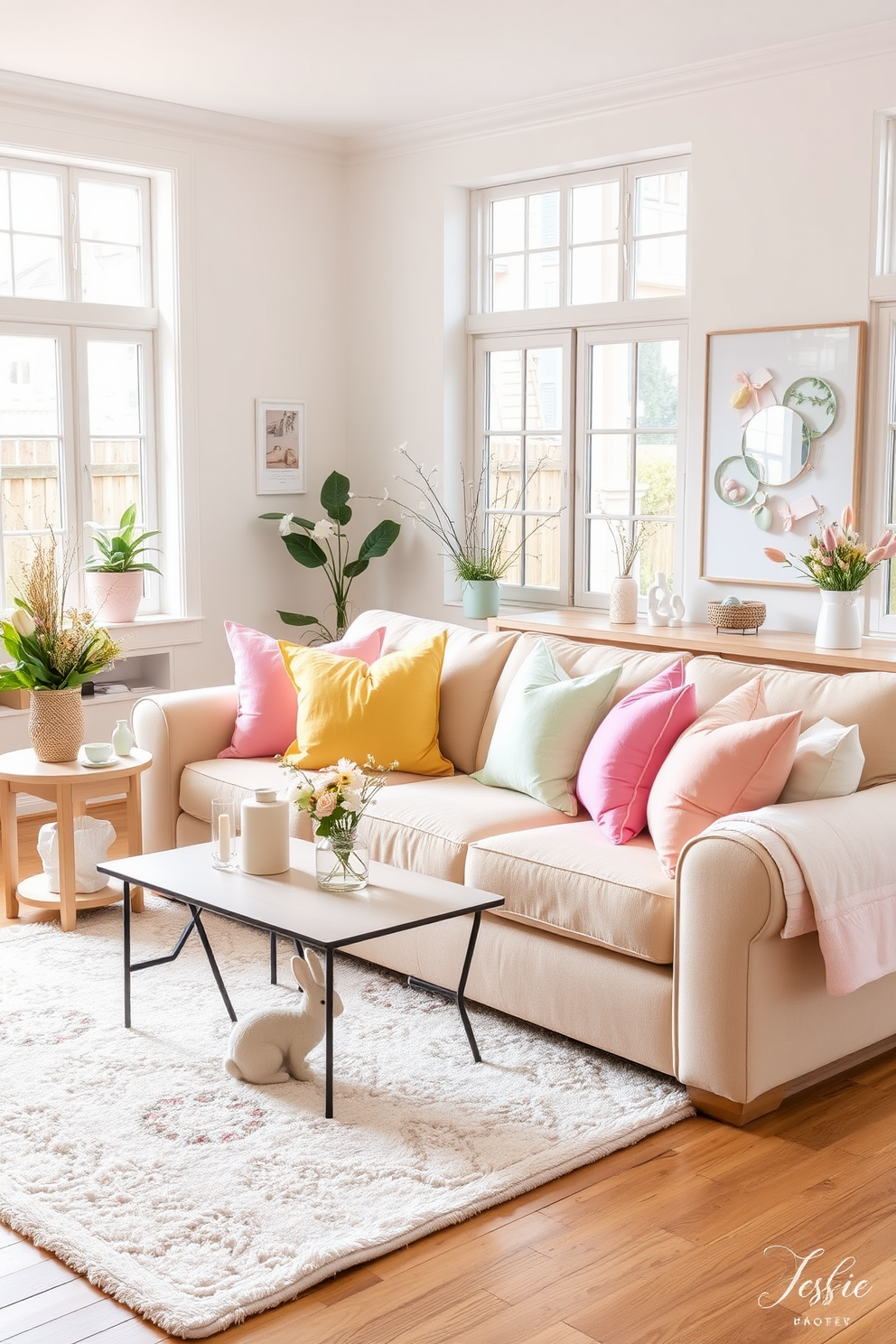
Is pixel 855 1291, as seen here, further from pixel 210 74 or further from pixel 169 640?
pixel 210 74

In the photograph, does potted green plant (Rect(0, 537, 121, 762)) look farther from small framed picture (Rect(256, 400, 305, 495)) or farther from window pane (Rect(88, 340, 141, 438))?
small framed picture (Rect(256, 400, 305, 495))

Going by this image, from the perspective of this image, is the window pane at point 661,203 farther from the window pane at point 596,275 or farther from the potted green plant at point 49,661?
the potted green plant at point 49,661

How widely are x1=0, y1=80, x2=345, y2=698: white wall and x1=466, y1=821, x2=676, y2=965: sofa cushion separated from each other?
120 inches

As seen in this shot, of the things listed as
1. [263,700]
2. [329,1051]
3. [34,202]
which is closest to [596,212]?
[34,202]

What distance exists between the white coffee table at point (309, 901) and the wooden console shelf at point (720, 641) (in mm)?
1551

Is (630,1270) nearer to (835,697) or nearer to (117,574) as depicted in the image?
(835,697)

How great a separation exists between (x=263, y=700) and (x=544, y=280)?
2.62 meters

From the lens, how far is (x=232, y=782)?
425 centimetres

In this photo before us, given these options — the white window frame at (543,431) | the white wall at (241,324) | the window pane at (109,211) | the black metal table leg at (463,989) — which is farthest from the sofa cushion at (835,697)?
the window pane at (109,211)

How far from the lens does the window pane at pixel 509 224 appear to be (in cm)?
612

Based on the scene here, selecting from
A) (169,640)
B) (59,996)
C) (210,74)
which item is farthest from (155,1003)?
(210,74)

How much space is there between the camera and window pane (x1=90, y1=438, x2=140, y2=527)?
5.95m

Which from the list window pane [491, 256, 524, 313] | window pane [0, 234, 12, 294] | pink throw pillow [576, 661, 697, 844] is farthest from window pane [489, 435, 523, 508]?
pink throw pillow [576, 661, 697, 844]

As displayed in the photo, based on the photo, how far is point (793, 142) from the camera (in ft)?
16.2
